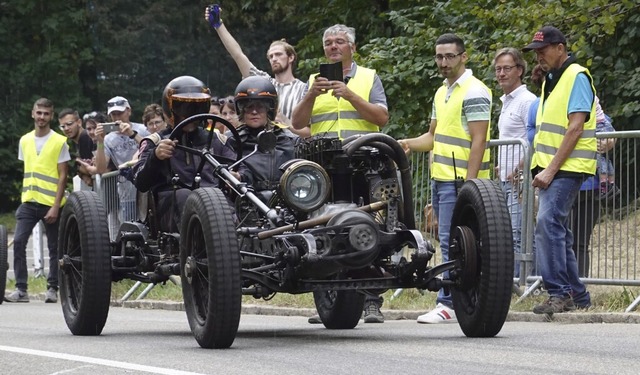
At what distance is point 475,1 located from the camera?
24.6m

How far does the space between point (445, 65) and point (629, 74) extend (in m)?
9.84

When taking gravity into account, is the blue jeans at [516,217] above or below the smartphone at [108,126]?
below

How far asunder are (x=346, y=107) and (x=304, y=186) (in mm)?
2758

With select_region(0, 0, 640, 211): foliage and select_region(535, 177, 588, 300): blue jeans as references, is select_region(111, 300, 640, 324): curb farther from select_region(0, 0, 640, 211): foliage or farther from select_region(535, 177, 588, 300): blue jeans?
select_region(0, 0, 640, 211): foliage

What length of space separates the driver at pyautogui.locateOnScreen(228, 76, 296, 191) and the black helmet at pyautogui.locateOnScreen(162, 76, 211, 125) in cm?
33

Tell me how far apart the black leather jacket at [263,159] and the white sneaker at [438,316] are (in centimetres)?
183

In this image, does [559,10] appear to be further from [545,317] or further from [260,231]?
[260,231]

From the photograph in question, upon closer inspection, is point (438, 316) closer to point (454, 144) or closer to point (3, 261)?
point (454, 144)

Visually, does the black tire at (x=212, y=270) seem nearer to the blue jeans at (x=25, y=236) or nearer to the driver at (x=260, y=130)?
the driver at (x=260, y=130)

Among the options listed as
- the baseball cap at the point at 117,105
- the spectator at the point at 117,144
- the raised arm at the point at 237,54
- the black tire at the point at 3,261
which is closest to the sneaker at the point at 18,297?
the black tire at the point at 3,261

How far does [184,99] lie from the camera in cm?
1179

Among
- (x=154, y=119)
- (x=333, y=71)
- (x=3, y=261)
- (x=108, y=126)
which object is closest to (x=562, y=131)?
(x=333, y=71)

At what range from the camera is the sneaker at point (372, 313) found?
12.8 meters

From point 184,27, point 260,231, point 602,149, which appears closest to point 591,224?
point 602,149
